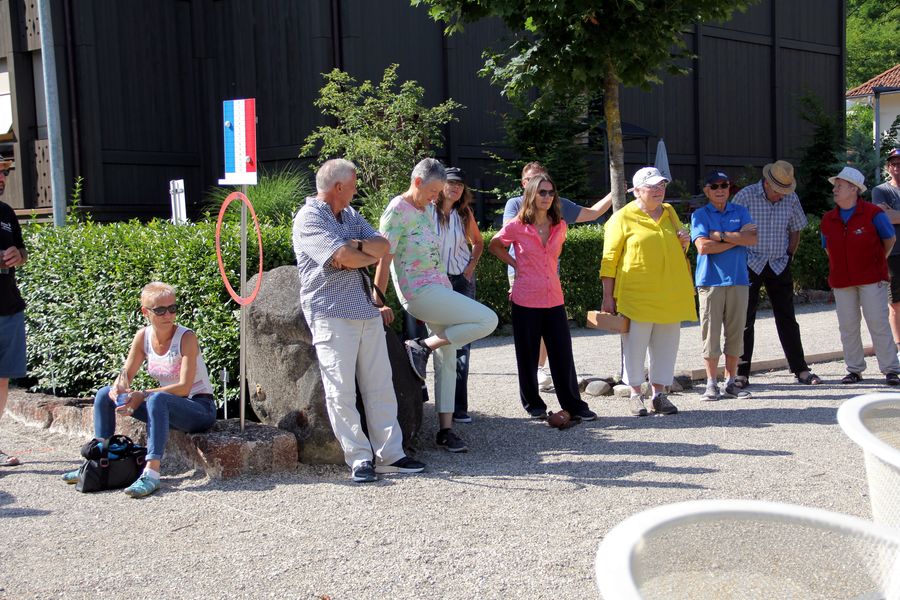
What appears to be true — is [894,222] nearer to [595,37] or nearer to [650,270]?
[650,270]

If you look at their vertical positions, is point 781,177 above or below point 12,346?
above

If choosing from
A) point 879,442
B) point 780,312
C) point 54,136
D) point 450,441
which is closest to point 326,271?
point 450,441

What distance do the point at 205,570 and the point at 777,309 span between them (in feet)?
19.5

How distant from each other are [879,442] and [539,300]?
4.60 m

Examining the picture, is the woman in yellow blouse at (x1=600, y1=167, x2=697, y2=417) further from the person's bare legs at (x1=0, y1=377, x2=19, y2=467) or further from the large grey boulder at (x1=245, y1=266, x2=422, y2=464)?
the person's bare legs at (x1=0, y1=377, x2=19, y2=467)

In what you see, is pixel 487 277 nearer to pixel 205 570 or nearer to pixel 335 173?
pixel 335 173

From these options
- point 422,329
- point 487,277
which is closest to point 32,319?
point 422,329

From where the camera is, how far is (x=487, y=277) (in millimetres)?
12867

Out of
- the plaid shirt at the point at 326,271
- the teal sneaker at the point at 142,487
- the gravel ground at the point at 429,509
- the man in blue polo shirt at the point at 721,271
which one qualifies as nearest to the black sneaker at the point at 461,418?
the gravel ground at the point at 429,509

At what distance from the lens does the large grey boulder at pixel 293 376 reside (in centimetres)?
612

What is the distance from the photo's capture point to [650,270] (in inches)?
293

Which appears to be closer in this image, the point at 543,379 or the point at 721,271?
the point at 721,271

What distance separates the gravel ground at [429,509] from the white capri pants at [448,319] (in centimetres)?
43

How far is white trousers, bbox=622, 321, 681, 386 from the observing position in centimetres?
755
